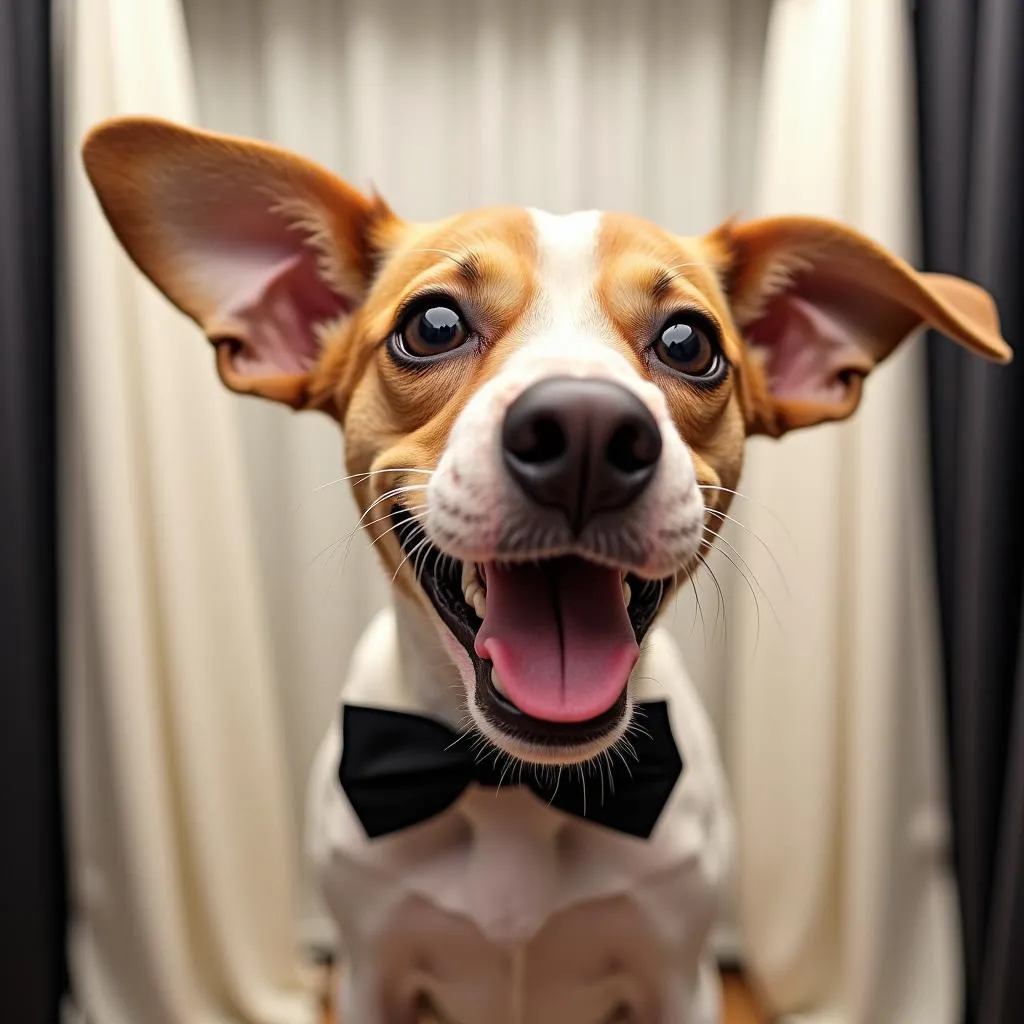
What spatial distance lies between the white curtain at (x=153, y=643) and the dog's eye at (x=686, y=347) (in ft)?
3.10

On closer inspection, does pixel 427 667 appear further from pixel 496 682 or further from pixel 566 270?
pixel 566 270

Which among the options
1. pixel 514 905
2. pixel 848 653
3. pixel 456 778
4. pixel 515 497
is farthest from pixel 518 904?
pixel 848 653

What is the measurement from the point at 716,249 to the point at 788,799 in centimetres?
111

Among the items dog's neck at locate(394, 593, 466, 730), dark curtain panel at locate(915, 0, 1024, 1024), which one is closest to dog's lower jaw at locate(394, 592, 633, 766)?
dog's neck at locate(394, 593, 466, 730)

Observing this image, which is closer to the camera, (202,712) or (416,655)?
(416,655)

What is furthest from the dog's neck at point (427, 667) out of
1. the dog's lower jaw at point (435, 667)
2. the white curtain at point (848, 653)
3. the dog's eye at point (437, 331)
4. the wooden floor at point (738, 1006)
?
the wooden floor at point (738, 1006)

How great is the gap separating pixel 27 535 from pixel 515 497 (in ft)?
3.60

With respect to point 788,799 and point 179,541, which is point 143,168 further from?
point 788,799

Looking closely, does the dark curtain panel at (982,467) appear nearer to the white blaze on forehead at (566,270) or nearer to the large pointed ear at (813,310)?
the large pointed ear at (813,310)

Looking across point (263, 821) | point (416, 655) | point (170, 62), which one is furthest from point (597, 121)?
point (263, 821)

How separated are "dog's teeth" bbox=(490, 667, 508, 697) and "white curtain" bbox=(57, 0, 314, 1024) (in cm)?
95

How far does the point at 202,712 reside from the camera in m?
1.58

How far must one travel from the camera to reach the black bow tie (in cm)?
89

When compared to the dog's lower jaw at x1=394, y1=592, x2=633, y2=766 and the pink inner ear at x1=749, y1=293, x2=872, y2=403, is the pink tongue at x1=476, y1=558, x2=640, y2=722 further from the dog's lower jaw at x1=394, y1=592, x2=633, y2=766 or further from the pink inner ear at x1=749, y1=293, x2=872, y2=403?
the pink inner ear at x1=749, y1=293, x2=872, y2=403
